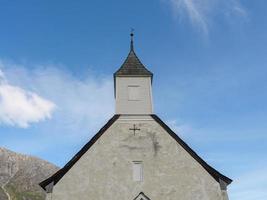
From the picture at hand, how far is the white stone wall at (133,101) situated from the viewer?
23.1 m

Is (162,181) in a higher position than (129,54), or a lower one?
lower

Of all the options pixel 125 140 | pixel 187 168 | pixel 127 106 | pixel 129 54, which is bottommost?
pixel 187 168

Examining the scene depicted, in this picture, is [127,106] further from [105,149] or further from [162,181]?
[162,181]

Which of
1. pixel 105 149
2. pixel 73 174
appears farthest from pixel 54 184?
pixel 105 149

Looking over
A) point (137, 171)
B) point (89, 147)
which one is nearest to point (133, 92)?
point (89, 147)

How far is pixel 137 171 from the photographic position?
68.8 feet

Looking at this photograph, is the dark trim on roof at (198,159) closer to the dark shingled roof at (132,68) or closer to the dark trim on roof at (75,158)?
the dark trim on roof at (75,158)

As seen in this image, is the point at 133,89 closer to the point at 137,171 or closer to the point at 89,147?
the point at 89,147

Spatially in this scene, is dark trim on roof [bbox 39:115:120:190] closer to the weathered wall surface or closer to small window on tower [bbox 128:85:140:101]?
the weathered wall surface

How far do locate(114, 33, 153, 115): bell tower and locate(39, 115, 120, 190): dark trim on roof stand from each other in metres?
1.13

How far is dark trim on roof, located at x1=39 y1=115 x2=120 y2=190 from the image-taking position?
67.0 feet

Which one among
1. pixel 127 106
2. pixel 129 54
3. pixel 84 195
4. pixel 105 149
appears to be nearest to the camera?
pixel 84 195

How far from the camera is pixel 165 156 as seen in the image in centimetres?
2147

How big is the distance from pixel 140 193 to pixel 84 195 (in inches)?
114
